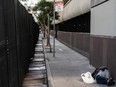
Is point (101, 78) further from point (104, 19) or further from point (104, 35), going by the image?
point (104, 19)

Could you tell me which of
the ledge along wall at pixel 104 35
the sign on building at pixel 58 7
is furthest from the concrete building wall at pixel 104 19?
the sign on building at pixel 58 7

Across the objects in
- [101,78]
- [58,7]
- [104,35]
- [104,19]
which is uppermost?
[58,7]

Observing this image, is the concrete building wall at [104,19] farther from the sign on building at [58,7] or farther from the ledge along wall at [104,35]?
the sign on building at [58,7]

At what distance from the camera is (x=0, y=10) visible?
5.85 metres

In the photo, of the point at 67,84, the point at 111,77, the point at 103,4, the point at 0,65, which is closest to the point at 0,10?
the point at 0,65

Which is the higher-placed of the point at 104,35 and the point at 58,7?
the point at 58,7

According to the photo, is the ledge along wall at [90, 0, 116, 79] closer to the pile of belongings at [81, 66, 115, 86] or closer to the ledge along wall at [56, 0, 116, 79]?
the ledge along wall at [56, 0, 116, 79]

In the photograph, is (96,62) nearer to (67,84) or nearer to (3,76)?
(67,84)

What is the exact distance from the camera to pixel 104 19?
39.0 feet

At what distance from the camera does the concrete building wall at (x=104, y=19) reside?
10.6 m

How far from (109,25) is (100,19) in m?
1.67

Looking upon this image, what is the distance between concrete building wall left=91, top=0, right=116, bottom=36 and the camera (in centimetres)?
1055

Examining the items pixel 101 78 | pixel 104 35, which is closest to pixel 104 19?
pixel 104 35

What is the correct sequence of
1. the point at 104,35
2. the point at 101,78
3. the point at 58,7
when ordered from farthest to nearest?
the point at 58,7 < the point at 104,35 < the point at 101,78
